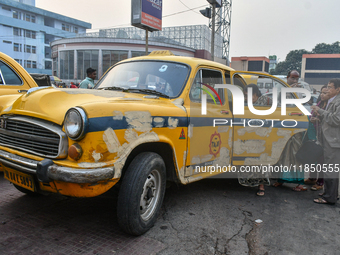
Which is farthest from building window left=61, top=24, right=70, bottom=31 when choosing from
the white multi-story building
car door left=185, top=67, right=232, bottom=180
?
car door left=185, top=67, right=232, bottom=180

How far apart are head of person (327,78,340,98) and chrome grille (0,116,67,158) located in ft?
12.3

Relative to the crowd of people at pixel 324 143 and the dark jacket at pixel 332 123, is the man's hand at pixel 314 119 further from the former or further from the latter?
the dark jacket at pixel 332 123

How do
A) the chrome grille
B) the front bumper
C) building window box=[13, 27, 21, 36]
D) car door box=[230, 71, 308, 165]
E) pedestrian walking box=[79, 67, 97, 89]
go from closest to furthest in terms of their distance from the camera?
1. the front bumper
2. the chrome grille
3. car door box=[230, 71, 308, 165]
4. pedestrian walking box=[79, 67, 97, 89]
5. building window box=[13, 27, 21, 36]

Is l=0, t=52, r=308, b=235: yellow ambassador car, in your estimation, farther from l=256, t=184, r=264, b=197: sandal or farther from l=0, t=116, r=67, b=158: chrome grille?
l=256, t=184, r=264, b=197: sandal

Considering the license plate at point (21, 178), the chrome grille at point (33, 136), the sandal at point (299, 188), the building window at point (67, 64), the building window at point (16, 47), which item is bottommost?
the sandal at point (299, 188)

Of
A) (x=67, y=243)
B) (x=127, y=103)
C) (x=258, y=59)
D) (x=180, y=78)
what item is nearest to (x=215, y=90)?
(x=180, y=78)

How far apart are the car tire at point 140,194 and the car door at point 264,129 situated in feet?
4.87

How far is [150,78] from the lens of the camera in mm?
3723

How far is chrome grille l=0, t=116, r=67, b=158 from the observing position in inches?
99.3

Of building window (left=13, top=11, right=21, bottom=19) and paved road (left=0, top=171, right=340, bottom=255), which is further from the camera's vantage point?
building window (left=13, top=11, right=21, bottom=19)

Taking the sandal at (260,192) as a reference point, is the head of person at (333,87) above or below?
above

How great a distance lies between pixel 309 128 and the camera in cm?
472

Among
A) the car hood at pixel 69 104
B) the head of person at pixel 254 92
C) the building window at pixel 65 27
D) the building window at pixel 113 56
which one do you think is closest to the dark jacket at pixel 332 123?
the head of person at pixel 254 92

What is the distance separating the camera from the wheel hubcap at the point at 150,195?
2980 millimetres
